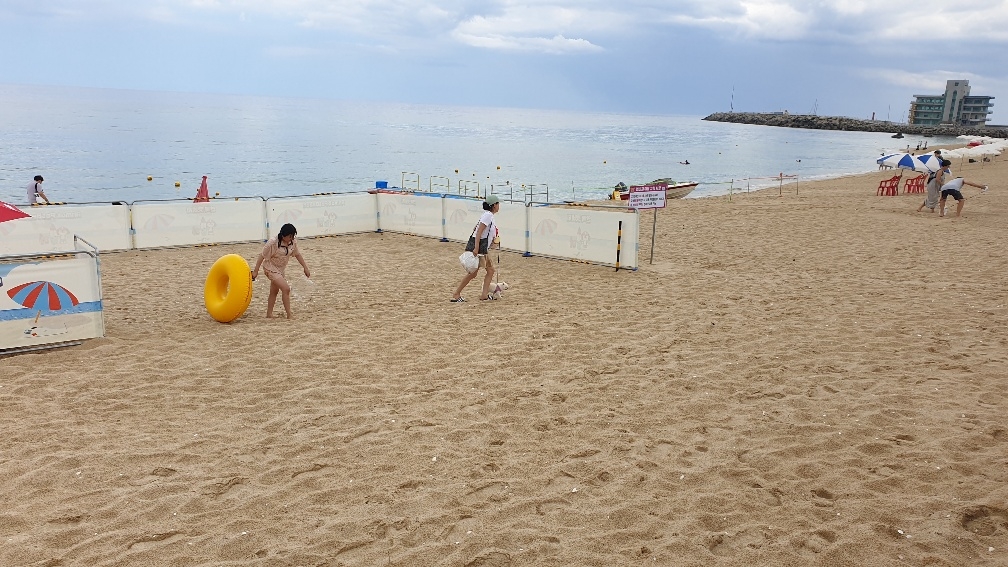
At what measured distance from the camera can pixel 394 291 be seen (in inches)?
429

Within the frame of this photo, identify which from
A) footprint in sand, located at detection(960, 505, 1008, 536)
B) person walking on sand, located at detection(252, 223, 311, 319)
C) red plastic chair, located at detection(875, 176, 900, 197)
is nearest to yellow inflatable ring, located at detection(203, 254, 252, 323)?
person walking on sand, located at detection(252, 223, 311, 319)

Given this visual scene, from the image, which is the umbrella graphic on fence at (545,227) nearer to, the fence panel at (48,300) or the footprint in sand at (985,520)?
the fence panel at (48,300)

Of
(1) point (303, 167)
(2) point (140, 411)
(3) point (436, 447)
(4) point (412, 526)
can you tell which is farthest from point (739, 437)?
(1) point (303, 167)

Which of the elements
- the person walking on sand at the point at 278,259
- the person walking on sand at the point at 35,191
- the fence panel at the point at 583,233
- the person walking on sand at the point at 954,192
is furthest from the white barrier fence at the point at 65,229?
the person walking on sand at the point at 954,192

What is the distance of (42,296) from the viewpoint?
7520mm

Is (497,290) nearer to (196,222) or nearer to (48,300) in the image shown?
(48,300)

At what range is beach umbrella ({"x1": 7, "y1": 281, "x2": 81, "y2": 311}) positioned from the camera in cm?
740

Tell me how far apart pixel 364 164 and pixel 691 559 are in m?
59.4

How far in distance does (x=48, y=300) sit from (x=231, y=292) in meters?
1.93

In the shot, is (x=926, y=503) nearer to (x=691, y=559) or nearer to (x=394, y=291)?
(x=691, y=559)

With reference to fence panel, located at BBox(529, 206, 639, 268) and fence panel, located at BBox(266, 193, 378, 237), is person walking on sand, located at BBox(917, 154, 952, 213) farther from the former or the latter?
fence panel, located at BBox(266, 193, 378, 237)

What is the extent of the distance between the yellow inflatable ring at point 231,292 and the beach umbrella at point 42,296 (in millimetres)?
1607

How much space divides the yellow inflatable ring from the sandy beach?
A: 210 mm

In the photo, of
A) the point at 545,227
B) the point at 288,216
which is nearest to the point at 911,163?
the point at 545,227
